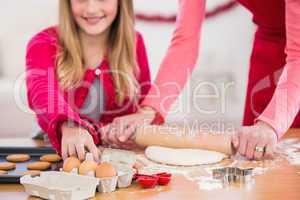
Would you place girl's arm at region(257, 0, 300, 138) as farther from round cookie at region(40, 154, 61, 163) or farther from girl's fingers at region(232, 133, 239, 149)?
round cookie at region(40, 154, 61, 163)

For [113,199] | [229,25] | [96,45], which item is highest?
[229,25]

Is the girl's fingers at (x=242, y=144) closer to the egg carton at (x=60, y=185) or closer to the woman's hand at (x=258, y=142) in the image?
the woman's hand at (x=258, y=142)

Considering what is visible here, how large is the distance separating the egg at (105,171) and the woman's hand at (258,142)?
0.37 m

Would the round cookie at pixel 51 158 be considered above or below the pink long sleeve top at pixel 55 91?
below

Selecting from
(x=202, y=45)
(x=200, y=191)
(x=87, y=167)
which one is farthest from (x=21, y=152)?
(x=202, y=45)

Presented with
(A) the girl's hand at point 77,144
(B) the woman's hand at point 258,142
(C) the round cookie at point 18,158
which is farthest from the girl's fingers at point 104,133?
(B) the woman's hand at point 258,142

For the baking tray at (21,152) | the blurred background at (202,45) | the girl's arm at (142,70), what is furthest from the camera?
the blurred background at (202,45)

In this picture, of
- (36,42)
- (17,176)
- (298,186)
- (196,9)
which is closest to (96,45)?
(36,42)

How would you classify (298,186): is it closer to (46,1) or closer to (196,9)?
(196,9)

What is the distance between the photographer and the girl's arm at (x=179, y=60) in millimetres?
1502

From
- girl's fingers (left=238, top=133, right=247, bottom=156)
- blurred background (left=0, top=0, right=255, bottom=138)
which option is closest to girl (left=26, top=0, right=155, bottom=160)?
girl's fingers (left=238, top=133, right=247, bottom=156)

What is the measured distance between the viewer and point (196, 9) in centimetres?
151

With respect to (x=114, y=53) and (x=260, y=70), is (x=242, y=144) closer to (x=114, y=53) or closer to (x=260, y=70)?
(x=260, y=70)

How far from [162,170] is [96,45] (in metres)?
0.68
